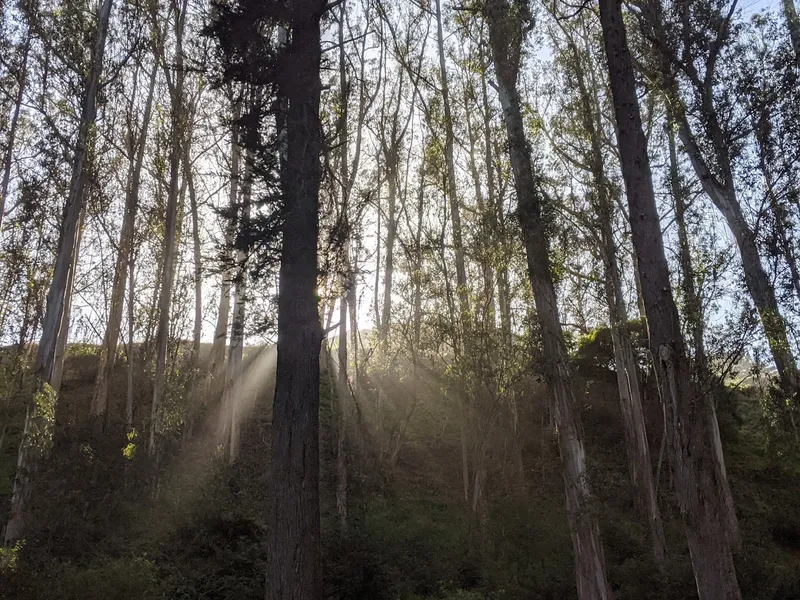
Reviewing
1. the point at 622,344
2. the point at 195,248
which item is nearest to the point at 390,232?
the point at 195,248

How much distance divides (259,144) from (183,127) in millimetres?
8068

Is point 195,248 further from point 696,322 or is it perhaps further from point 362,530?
point 696,322

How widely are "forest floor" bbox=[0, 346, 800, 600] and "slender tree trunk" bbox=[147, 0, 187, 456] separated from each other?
1385mm

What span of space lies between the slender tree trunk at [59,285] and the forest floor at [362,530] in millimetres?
583

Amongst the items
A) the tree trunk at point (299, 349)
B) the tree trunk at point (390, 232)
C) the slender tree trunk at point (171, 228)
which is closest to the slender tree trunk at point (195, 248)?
the slender tree trunk at point (171, 228)

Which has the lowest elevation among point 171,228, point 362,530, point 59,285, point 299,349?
point 362,530

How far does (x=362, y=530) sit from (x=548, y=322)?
16.4ft

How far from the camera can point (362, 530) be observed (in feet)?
33.4

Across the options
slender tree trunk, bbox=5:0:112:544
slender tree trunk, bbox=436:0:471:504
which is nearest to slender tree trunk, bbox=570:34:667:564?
slender tree trunk, bbox=436:0:471:504

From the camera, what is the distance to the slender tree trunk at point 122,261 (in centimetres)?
1487

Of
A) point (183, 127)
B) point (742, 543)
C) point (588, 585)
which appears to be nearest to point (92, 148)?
point (183, 127)

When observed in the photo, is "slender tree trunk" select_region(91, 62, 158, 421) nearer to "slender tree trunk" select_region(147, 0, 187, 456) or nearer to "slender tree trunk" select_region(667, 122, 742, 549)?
"slender tree trunk" select_region(147, 0, 187, 456)

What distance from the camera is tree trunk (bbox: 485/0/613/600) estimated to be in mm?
8062

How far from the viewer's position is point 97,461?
11219mm
